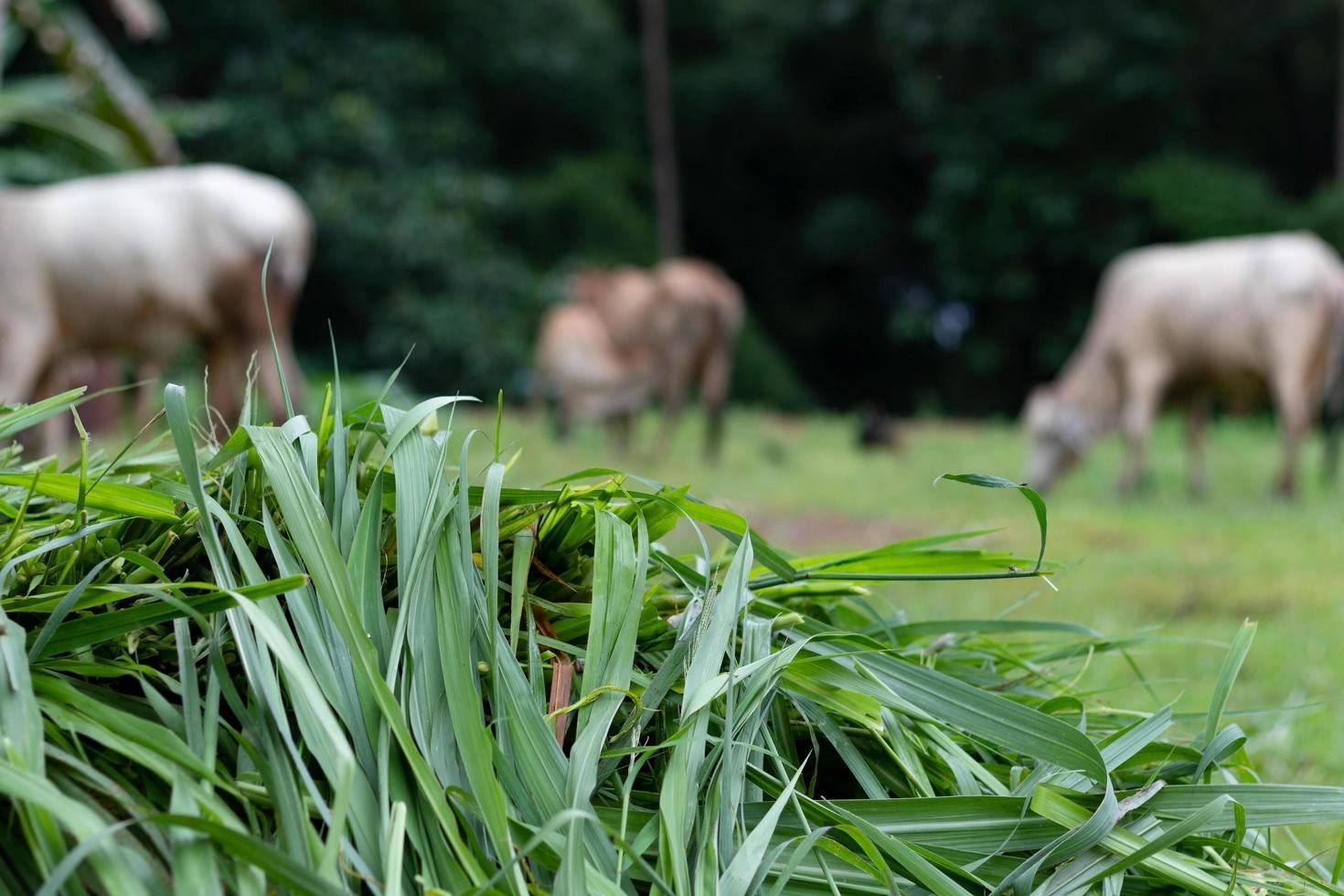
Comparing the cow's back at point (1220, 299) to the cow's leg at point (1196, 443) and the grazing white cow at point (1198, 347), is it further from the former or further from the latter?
the cow's leg at point (1196, 443)

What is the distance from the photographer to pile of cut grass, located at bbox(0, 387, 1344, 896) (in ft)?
2.65

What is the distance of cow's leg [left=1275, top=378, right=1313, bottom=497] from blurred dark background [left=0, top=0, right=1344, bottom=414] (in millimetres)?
8714

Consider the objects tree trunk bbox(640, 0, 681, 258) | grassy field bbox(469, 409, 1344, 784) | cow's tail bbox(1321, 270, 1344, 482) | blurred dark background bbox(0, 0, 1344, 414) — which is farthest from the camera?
tree trunk bbox(640, 0, 681, 258)

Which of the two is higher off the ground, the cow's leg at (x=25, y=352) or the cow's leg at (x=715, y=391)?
the cow's leg at (x=25, y=352)

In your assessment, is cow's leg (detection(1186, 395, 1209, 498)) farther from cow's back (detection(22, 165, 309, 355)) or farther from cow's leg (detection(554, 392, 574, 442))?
cow's back (detection(22, 165, 309, 355))

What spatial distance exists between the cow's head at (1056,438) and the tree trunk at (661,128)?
1087cm

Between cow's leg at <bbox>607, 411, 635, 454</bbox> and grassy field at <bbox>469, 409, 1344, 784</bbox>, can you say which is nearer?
grassy field at <bbox>469, 409, 1344, 784</bbox>

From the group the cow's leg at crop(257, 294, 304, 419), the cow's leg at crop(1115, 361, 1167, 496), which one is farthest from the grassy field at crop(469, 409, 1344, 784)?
the cow's leg at crop(257, 294, 304, 419)

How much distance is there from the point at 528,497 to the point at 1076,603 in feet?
9.21

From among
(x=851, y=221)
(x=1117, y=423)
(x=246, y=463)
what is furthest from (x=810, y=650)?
(x=851, y=221)

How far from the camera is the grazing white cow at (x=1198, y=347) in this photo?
281 inches

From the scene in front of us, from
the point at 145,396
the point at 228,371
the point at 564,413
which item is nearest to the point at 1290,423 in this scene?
the point at 564,413

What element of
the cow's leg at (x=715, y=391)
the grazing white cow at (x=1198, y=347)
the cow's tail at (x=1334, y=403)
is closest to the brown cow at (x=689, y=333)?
the cow's leg at (x=715, y=391)

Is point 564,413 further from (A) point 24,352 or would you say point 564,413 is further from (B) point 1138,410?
(A) point 24,352
